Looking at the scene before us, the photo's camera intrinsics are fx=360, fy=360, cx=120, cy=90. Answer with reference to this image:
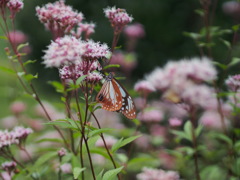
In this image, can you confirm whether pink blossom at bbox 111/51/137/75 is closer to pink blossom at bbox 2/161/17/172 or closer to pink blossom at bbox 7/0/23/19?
pink blossom at bbox 7/0/23/19

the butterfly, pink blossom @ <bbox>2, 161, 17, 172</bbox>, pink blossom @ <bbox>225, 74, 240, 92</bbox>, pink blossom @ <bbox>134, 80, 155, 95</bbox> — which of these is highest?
the butterfly

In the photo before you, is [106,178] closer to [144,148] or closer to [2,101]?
[144,148]

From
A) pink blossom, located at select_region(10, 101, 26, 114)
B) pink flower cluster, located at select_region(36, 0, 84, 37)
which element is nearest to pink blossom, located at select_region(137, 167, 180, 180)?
pink flower cluster, located at select_region(36, 0, 84, 37)

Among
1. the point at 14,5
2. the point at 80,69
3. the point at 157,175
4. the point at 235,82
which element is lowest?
the point at 157,175

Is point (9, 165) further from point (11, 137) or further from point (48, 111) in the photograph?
point (48, 111)

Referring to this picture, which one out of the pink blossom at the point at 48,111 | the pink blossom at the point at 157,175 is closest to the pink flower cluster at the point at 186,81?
the pink blossom at the point at 157,175

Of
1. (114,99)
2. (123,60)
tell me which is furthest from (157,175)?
(123,60)

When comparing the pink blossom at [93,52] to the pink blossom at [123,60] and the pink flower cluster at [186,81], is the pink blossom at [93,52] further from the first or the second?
the pink blossom at [123,60]
